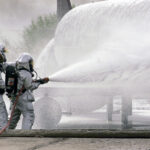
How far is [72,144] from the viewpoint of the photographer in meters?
6.54

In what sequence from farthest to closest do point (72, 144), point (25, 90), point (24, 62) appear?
point (25, 90)
point (24, 62)
point (72, 144)

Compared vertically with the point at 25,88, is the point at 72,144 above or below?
below

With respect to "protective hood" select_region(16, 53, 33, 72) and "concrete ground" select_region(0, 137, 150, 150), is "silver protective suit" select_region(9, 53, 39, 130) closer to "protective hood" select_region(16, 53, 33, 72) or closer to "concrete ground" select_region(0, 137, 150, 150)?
"protective hood" select_region(16, 53, 33, 72)

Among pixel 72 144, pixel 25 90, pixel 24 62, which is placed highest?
pixel 24 62

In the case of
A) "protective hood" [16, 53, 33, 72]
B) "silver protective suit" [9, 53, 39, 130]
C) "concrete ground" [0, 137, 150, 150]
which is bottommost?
"concrete ground" [0, 137, 150, 150]

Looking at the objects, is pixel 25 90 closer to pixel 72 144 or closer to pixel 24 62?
pixel 24 62

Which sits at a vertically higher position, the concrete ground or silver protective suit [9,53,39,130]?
silver protective suit [9,53,39,130]

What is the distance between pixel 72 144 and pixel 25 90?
2812 millimetres

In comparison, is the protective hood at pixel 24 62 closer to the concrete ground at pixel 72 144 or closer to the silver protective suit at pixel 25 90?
the silver protective suit at pixel 25 90

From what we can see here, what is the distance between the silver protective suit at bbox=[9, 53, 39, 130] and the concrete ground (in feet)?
6.49

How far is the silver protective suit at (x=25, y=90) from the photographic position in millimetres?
8945

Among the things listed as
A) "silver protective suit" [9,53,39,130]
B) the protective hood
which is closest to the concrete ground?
"silver protective suit" [9,53,39,130]

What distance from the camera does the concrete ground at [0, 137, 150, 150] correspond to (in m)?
6.24

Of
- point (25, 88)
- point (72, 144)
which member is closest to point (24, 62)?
point (25, 88)
